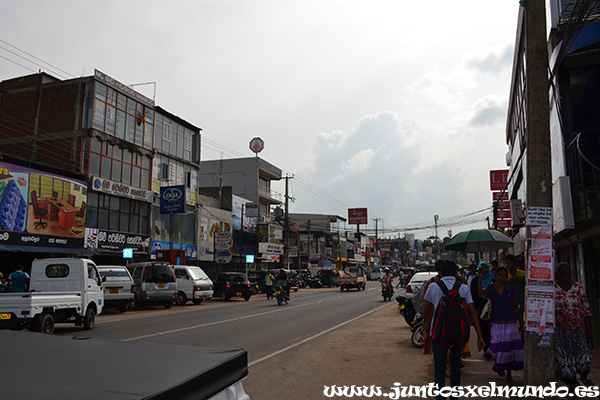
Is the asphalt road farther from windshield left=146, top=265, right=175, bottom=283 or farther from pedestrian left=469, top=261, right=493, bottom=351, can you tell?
windshield left=146, top=265, right=175, bottom=283

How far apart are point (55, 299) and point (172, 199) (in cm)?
2133

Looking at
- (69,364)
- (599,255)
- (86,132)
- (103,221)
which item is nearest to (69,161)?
(86,132)

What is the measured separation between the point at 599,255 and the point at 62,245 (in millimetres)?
24920

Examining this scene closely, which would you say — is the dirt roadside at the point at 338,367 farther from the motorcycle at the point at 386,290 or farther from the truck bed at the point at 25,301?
the motorcycle at the point at 386,290

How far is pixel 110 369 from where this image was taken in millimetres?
2324

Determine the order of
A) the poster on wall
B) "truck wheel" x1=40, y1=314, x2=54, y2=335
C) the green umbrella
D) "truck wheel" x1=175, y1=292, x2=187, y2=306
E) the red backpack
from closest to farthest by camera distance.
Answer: the red backpack, "truck wheel" x1=40, y1=314, x2=54, y2=335, the green umbrella, the poster on wall, "truck wheel" x1=175, y1=292, x2=187, y2=306

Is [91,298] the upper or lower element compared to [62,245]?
lower

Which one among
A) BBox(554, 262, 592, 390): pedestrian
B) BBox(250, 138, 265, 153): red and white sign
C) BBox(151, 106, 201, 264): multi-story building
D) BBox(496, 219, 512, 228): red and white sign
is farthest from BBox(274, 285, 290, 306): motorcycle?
BBox(250, 138, 265, 153): red and white sign

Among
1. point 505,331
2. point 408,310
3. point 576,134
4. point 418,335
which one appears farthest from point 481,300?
point 576,134

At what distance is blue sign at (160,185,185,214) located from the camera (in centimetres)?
3331

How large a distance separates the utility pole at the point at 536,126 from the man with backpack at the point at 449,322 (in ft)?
3.49

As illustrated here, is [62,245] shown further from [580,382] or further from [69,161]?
[580,382]

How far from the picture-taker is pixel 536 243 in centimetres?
633

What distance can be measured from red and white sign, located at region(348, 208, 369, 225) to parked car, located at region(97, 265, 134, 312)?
71.0 m
